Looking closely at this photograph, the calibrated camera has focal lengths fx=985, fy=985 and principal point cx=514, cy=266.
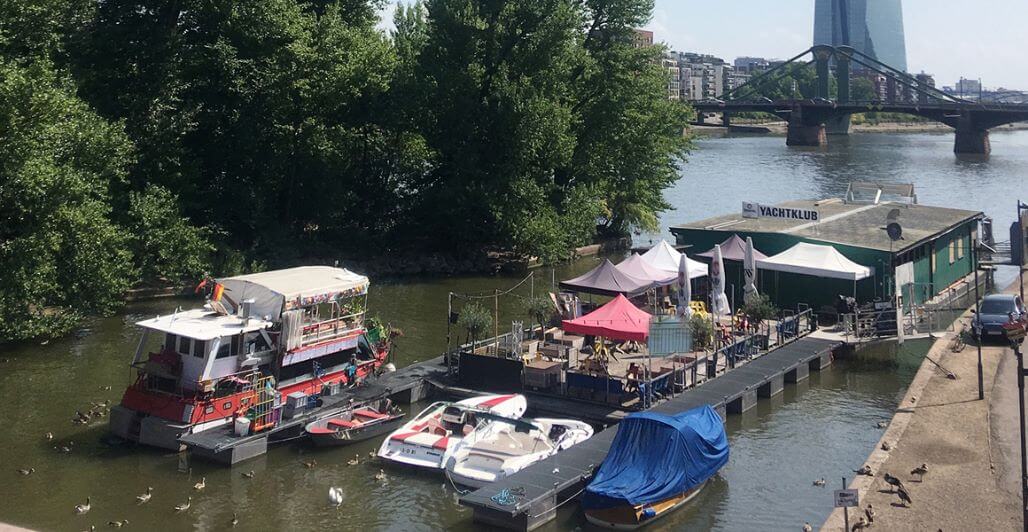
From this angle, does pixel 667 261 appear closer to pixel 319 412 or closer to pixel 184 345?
pixel 319 412

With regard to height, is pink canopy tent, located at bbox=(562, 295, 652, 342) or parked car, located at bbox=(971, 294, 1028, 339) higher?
pink canopy tent, located at bbox=(562, 295, 652, 342)

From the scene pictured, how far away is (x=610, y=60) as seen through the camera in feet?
203

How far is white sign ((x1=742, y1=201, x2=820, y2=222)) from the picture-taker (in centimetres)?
4466

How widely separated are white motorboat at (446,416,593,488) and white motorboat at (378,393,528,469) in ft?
1.56

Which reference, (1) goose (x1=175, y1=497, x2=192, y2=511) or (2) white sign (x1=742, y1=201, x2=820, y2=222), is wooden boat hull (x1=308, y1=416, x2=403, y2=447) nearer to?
(1) goose (x1=175, y1=497, x2=192, y2=511)

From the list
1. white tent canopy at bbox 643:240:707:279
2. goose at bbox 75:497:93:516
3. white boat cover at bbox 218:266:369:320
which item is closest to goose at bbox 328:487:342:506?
goose at bbox 75:497:93:516

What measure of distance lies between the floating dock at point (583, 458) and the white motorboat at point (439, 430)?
2.69 metres

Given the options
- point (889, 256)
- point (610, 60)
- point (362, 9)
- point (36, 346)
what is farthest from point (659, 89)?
point (36, 346)

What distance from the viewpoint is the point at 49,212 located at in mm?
36812

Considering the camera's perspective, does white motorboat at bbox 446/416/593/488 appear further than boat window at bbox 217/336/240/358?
No

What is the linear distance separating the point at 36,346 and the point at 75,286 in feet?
8.76

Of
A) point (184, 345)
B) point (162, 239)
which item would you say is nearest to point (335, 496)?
point (184, 345)

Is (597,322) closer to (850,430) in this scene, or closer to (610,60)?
(850,430)

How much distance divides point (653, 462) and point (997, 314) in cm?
2008
